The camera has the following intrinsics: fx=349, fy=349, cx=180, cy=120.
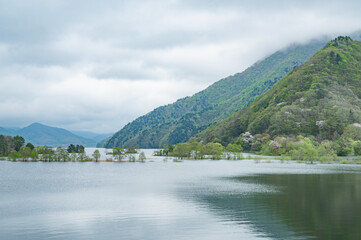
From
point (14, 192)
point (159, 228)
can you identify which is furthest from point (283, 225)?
point (14, 192)

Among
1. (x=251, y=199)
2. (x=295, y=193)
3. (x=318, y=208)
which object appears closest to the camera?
(x=318, y=208)

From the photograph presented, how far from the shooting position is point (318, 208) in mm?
54094

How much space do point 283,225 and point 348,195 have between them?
3139 centimetres

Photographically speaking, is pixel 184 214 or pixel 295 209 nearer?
pixel 184 214

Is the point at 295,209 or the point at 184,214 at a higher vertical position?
the point at 295,209

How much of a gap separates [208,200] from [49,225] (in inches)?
1163

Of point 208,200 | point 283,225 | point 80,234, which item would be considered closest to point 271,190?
point 208,200

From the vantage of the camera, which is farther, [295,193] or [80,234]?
[295,193]

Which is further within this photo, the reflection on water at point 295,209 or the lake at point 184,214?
the reflection on water at point 295,209

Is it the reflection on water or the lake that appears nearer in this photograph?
the lake

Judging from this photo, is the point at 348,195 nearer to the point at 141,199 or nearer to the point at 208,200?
the point at 208,200

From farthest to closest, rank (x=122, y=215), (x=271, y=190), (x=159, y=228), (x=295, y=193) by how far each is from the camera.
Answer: (x=271, y=190) < (x=295, y=193) < (x=122, y=215) < (x=159, y=228)

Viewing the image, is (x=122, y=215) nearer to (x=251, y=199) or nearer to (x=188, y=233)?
(x=188, y=233)

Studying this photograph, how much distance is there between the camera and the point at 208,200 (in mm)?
64188
